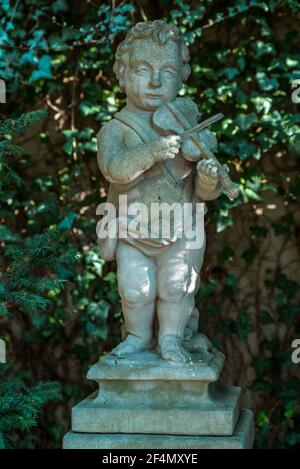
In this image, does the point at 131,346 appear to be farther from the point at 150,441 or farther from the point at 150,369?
the point at 150,441

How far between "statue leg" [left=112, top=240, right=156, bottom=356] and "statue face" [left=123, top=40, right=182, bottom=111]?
0.61 m

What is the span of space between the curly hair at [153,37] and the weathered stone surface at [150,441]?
1.51 metres

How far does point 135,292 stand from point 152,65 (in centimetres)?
94

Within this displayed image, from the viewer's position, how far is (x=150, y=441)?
10.0 feet

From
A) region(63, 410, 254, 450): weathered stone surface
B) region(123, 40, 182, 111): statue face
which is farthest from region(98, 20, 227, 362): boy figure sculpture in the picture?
region(63, 410, 254, 450): weathered stone surface

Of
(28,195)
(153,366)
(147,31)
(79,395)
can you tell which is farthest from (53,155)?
(153,366)

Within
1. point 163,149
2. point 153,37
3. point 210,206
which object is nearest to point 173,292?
point 163,149

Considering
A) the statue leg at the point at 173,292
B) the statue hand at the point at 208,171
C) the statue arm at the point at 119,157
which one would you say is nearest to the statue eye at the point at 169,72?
the statue arm at the point at 119,157

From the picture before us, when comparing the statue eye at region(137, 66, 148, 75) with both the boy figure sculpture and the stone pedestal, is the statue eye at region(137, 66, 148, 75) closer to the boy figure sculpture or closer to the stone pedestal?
the boy figure sculpture

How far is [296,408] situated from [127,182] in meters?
2.38

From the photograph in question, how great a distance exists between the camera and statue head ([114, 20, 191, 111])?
3.31 m

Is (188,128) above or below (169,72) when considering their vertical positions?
below

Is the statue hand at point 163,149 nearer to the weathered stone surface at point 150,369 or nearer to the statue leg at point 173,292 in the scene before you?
the statue leg at point 173,292

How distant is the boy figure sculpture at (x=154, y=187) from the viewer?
3.24 m
